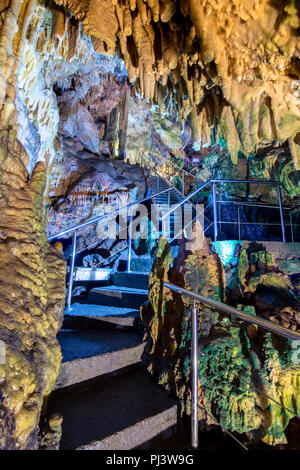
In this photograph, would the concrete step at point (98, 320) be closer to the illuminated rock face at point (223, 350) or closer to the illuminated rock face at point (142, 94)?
the illuminated rock face at point (223, 350)

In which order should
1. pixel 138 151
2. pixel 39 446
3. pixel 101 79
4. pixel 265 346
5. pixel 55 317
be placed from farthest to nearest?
1. pixel 138 151
2. pixel 101 79
3. pixel 265 346
4. pixel 55 317
5. pixel 39 446

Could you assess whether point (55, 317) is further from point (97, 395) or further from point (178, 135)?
point (178, 135)

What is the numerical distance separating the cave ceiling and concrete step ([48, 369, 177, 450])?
2834 millimetres

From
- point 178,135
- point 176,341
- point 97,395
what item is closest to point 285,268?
point 176,341

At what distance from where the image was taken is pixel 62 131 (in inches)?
344

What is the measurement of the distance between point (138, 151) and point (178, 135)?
9.14 ft

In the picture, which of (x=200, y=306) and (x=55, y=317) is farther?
(x=200, y=306)

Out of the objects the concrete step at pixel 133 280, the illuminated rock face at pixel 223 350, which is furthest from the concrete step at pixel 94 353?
the concrete step at pixel 133 280

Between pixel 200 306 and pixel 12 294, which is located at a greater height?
pixel 12 294

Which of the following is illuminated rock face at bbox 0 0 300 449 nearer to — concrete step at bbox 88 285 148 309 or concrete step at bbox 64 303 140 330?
concrete step at bbox 64 303 140 330

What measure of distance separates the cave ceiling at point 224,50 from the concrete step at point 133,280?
8.21 ft

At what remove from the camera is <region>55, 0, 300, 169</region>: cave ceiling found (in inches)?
74.7

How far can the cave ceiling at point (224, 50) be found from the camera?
1.90m

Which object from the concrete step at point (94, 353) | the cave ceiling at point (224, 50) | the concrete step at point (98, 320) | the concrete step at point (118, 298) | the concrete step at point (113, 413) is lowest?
the concrete step at point (113, 413)
